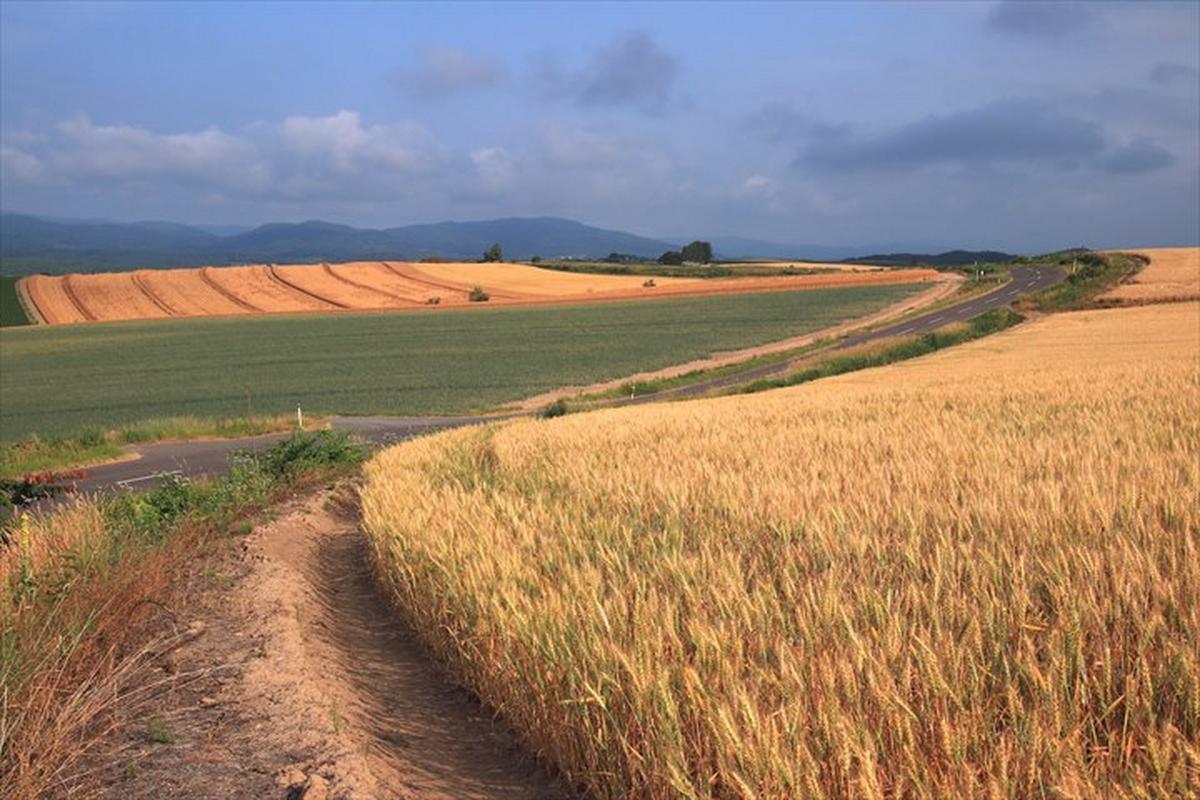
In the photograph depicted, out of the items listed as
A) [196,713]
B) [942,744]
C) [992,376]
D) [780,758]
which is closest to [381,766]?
[196,713]

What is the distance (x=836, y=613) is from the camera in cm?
457

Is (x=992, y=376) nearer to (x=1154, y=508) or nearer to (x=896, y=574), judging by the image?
(x=1154, y=508)

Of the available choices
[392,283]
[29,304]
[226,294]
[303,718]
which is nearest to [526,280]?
[392,283]

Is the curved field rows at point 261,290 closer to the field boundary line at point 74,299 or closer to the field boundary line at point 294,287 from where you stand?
the field boundary line at point 294,287

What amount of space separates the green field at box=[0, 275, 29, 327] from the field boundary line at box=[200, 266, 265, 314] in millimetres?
19108

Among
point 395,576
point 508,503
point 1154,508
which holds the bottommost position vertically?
point 395,576

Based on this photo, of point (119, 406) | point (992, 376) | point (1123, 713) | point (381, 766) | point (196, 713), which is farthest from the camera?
point (119, 406)

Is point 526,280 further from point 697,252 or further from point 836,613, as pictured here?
point 836,613

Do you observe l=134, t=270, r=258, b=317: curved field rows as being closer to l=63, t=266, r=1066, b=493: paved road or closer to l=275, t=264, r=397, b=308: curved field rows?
l=275, t=264, r=397, b=308: curved field rows

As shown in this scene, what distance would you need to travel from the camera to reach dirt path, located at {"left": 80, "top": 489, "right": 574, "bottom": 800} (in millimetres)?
4531

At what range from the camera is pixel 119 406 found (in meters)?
44.4

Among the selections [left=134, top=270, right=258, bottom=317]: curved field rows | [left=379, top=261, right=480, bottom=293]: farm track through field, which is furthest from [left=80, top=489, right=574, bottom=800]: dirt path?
[left=379, top=261, right=480, bottom=293]: farm track through field

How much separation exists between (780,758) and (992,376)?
21318 millimetres

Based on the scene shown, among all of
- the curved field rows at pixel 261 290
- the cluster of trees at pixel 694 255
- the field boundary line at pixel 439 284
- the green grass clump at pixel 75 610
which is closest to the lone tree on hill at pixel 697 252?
the cluster of trees at pixel 694 255
